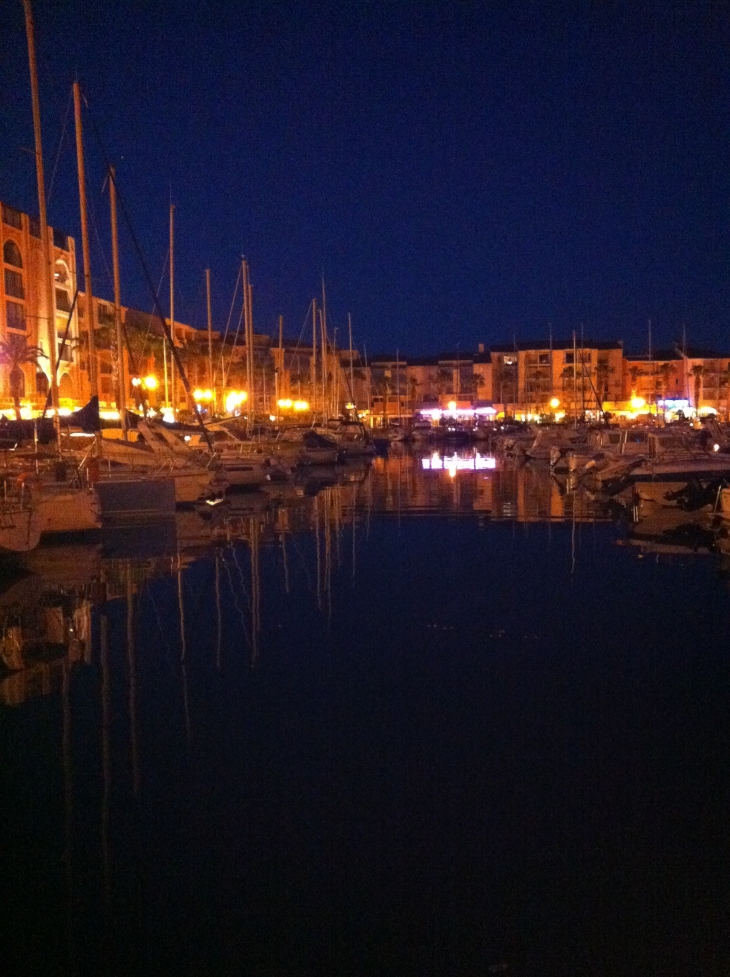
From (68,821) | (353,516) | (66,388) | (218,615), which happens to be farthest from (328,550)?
(66,388)

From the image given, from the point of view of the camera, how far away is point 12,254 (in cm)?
6019

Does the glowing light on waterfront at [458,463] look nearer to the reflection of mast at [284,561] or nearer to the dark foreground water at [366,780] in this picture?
the reflection of mast at [284,561]

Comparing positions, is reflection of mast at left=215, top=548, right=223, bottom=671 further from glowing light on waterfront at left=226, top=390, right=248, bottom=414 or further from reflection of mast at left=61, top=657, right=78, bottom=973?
glowing light on waterfront at left=226, top=390, right=248, bottom=414

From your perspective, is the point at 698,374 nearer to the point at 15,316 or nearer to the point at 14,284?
the point at 15,316

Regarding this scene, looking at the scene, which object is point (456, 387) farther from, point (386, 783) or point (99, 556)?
point (386, 783)

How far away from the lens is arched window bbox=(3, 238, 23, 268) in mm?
59406

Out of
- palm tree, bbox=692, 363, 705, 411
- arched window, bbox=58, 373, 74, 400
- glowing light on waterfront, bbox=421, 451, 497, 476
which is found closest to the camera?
glowing light on waterfront, bbox=421, 451, 497, 476

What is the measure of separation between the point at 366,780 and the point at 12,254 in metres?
59.0

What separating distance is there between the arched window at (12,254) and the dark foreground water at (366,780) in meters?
48.4

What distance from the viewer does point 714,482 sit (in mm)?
26828

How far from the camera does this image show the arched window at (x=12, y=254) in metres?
59.4

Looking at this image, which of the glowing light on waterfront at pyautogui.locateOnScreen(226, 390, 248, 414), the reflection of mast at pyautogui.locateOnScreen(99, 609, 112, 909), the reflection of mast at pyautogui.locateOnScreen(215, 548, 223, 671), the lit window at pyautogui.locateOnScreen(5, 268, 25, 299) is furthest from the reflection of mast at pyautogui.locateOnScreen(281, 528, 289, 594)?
the glowing light on waterfront at pyautogui.locateOnScreen(226, 390, 248, 414)

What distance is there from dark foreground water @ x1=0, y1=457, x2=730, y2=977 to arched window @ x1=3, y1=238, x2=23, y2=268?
1906 inches

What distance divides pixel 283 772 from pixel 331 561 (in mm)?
11556
